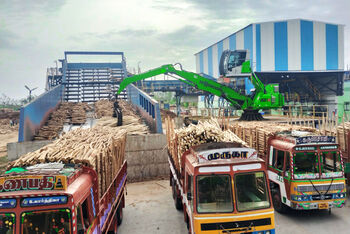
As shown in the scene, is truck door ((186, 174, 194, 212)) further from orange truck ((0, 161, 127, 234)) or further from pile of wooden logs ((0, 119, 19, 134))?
pile of wooden logs ((0, 119, 19, 134))

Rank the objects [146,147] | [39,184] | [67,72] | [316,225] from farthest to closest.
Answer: [67,72], [146,147], [316,225], [39,184]

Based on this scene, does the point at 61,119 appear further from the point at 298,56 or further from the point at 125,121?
the point at 298,56

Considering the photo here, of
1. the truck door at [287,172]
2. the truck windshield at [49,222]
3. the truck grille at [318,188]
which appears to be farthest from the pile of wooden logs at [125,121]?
the truck windshield at [49,222]

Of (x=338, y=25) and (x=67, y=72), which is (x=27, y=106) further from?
(x=338, y=25)

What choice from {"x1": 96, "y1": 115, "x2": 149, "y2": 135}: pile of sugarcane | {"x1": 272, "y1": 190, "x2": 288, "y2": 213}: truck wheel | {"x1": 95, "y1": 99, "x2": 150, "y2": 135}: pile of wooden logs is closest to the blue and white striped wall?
{"x1": 95, "y1": 99, "x2": 150, "y2": 135}: pile of wooden logs

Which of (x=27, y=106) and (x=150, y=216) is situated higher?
(x=27, y=106)

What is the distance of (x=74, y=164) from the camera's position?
587cm

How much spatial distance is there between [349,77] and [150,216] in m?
51.0

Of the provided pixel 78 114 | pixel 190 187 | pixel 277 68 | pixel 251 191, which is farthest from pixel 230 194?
pixel 277 68

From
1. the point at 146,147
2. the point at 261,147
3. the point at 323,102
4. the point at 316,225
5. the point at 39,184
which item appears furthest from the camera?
the point at 323,102

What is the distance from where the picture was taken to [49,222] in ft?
15.0

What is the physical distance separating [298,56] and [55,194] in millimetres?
38579

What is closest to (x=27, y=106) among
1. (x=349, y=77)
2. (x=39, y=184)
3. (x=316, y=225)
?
(x=39, y=184)

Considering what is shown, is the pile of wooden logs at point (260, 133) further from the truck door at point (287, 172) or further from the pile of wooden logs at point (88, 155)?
the pile of wooden logs at point (88, 155)
